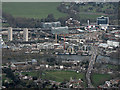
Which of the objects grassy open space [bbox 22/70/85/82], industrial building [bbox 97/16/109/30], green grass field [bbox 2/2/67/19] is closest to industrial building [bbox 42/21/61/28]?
green grass field [bbox 2/2/67/19]

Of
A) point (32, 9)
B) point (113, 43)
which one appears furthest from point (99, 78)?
point (32, 9)

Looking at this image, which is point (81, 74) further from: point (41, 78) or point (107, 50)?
point (107, 50)

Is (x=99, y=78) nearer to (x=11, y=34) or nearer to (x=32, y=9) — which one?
(x=11, y=34)

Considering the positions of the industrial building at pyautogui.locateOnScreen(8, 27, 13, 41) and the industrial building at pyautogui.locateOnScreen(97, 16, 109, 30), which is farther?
the industrial building at pyautogui.locateOnScreen(97, 16, 109, 30)

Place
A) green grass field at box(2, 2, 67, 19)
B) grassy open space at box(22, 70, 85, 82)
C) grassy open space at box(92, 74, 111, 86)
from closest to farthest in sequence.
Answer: grassy open space at box(92, 74, 111, 86), grassy open space at box(22, 70, 85, 82), green grass field at box(2, 2, 67, 19)

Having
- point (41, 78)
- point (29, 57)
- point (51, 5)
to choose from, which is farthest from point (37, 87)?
point (51, 5)

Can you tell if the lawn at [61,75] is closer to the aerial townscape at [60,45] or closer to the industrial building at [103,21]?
the aerial townscape at [60,45]

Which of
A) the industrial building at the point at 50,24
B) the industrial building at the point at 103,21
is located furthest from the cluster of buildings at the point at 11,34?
the industrial building at the point at 103,21

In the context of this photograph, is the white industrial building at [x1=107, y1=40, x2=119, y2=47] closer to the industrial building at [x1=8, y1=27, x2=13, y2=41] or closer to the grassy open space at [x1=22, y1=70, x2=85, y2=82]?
the industrial building at [x1=8, y1=27, x2=13, y2=41]
